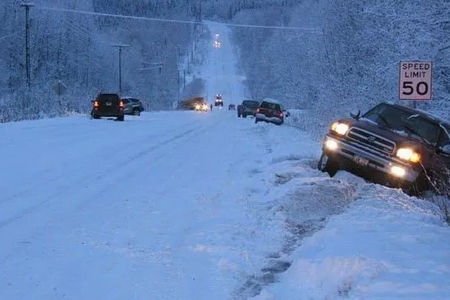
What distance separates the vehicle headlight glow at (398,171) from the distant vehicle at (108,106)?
1147 inches

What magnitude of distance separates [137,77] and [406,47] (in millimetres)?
100655

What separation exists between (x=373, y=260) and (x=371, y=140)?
20.2 feet

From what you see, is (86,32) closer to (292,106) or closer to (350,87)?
(292,106)

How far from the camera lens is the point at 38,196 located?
10.4 meters

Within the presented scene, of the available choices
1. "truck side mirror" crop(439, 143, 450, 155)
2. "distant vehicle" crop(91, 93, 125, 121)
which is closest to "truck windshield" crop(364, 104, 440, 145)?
"truck side mirror" crop(439, 143, 450, 155)

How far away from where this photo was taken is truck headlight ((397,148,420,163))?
11836 mm

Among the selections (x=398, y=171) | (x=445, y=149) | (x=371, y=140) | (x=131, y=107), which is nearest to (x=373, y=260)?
(x=398, y=171)

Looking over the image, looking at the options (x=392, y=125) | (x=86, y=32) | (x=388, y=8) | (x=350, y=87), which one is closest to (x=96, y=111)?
(x=350, y=87)

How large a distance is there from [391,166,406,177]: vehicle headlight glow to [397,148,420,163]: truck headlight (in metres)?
0.21

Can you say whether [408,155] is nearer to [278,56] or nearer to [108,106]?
[108,106]

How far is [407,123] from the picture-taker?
43.5 feet

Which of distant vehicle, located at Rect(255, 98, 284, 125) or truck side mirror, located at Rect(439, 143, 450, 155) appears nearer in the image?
truck side mirror, located at Rect(439, 143, 450, 155)

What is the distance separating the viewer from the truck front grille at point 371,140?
39.9 ft

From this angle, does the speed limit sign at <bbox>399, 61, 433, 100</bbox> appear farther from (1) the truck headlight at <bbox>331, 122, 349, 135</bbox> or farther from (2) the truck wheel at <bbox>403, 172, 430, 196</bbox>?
(2) the truck wheel at <bbox>403, 172, 430, 196</bbox>
